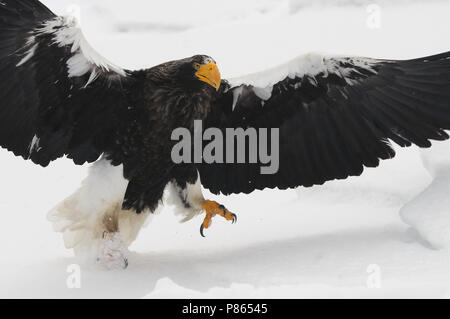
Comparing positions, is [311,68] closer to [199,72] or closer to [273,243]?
[199,72]

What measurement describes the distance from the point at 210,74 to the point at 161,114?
41cm

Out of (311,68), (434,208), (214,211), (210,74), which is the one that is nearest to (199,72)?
(210,74)

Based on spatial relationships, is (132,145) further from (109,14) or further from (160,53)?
(109,14)

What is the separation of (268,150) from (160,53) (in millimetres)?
5552

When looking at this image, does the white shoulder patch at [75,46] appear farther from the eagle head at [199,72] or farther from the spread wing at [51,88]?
the eagle head at [199,72]

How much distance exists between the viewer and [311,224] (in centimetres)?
459

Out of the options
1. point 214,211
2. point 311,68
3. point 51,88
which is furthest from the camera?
point 214,211

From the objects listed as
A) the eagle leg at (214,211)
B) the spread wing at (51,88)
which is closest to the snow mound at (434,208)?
the eagle leg at (214,211)

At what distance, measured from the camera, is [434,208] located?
3891 mm

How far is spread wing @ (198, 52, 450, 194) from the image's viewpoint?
13.8ft

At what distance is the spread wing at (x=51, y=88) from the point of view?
371 centimetres

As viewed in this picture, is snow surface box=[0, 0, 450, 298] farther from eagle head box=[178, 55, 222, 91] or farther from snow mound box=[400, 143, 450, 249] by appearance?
eagle head box=[178, 55, 222, 91]

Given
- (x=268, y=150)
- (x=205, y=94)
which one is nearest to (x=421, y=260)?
(x=268, y=150)

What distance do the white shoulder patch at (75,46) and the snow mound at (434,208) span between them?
81.8 inches
